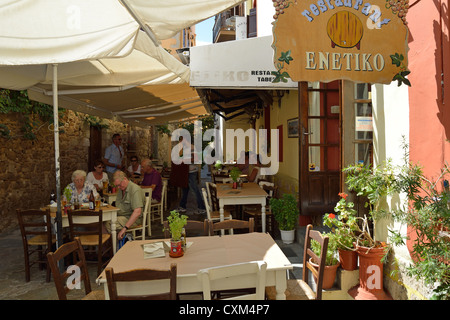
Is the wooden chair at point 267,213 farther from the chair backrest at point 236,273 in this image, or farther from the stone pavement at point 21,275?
the chair backrest at point 236,273

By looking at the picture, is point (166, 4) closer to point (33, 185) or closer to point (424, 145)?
point (424, 145)

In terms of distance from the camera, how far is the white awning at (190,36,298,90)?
17.3 ft

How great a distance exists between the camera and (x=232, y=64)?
5340 mm

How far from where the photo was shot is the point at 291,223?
17.9 ft

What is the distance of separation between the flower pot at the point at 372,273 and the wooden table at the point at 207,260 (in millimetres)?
1153

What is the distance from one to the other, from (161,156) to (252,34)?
10.1 m

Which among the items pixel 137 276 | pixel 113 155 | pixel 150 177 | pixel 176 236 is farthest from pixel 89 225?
pixel 113 155

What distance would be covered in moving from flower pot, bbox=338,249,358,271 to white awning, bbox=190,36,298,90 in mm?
2850

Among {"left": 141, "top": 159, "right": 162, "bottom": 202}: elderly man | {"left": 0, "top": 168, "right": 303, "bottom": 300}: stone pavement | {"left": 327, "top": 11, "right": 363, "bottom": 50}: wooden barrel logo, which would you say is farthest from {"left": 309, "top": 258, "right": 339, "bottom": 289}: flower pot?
{"left": 141, "top": 159, "right": 162, "bottom": 202}: elderly man

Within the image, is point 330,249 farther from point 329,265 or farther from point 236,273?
point 236,273

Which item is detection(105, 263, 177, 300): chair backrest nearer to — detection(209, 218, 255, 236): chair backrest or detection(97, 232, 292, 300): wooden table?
detection(97, 232, 292, 300): wooden table

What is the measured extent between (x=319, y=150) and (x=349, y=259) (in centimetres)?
213

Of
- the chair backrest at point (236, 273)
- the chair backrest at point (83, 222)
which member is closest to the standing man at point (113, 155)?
the chair backrest at point (83, 222)

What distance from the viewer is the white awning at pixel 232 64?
17.3 ft
